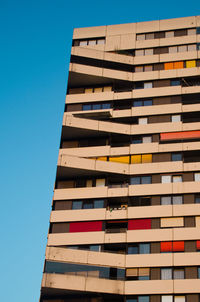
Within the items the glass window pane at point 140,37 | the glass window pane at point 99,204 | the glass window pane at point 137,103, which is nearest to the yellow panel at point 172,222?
the glass window pane at point 99,204

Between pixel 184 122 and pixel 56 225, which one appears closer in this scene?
pixel 56 225

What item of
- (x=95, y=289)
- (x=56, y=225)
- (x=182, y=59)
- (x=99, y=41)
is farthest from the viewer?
(x=99, y=41)

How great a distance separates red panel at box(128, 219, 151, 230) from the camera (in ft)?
142

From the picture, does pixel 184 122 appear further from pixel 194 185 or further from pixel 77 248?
pixel 77 248

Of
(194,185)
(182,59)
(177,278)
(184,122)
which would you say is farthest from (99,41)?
(177,278)

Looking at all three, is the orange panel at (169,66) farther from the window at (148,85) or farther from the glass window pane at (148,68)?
the window at (148,85)

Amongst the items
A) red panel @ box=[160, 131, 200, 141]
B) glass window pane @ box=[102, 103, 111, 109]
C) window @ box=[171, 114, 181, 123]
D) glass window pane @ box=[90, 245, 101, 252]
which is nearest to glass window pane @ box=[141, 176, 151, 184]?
red panel @ box=[160, 131, 200, 141]

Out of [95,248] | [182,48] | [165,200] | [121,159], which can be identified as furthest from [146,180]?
[182,48]

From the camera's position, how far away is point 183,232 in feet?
139

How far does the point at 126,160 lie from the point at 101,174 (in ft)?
8.83

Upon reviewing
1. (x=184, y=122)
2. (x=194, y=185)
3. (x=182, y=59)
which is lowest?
(x=194, y=185)

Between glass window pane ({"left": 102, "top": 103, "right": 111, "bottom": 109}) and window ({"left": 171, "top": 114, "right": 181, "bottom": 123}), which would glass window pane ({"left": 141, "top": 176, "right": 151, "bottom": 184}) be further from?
glass window pane ({"left": 102, "top": 103, "right": 111, "bottom": 109})

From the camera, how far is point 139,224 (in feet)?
143

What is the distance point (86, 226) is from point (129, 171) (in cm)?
649
